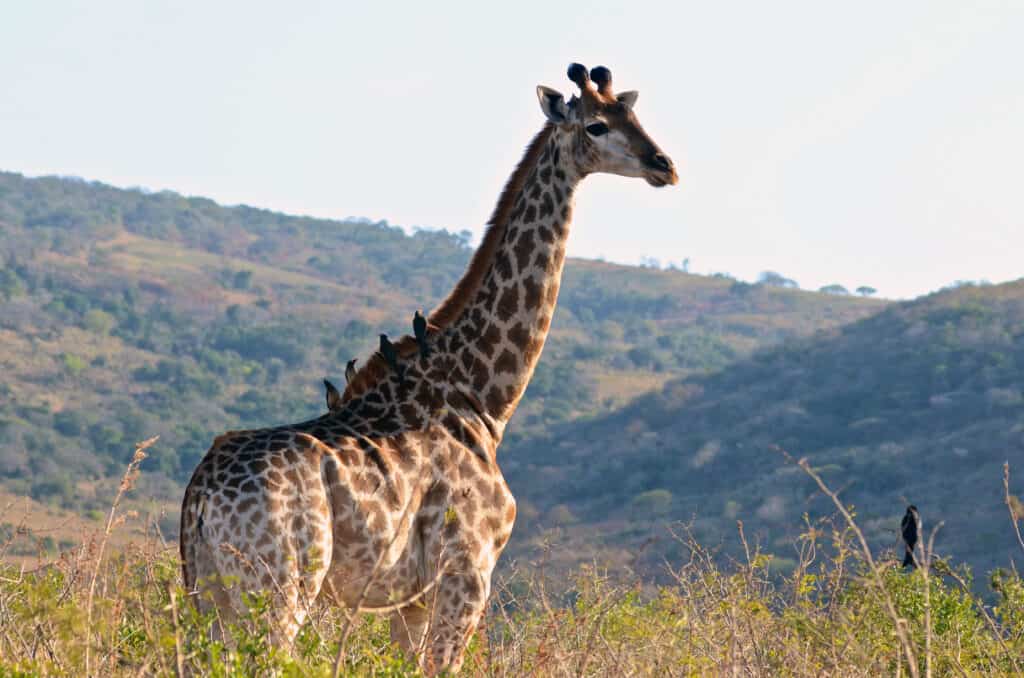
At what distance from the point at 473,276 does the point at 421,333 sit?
658mm

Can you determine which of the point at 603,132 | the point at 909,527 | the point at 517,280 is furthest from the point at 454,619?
the point at 603,132

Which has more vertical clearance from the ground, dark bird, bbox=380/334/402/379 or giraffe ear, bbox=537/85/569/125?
giraffe ear, bbox=537/85/569/125

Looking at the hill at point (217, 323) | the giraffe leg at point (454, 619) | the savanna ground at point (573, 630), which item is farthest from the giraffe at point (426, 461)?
the hill at point (217, 323)

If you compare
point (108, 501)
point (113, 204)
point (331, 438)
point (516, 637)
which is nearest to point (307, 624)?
point (331, 438)

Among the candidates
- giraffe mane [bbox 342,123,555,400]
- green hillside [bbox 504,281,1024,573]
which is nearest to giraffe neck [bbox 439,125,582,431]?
giraffe mane [bbox 342,123,555,400]

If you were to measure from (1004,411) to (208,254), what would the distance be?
104322 mm

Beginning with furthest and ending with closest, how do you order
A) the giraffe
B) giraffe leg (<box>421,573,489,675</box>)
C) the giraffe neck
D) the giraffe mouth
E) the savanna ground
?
the giraffe mouth, the giraffe neck, giraffe leg (<box>421,573,489,675</box>), the giraffe, the savanna ground

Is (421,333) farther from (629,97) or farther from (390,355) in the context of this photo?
(629,97)

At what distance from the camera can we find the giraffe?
6922 mm

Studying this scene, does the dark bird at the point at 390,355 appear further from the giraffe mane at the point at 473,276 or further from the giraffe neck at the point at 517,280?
the giraffe neck at the point at 517,280

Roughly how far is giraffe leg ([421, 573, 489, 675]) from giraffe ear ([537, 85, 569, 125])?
8.99 ft

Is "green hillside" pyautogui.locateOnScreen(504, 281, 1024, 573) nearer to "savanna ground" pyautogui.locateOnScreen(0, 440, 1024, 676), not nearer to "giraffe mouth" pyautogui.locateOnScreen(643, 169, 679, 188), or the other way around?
"savanna ground" pyautogui.locateOnScreen(0, 440, 1024, 676)

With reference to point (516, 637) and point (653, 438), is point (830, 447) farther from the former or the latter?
point (516, 637)

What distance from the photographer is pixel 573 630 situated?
7.91 metres
